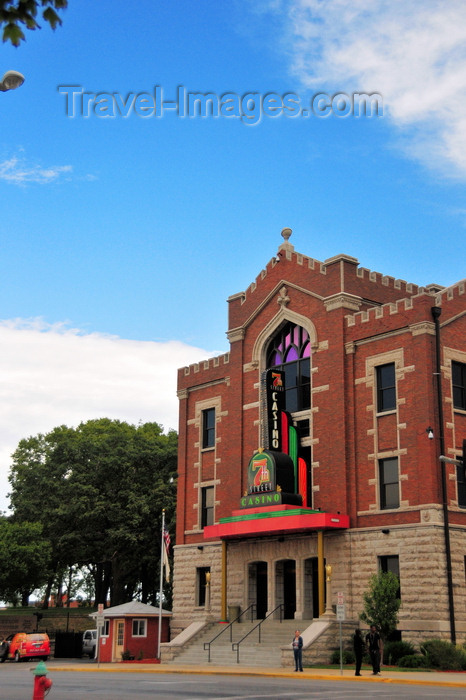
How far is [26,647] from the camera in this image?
46938 millimetres

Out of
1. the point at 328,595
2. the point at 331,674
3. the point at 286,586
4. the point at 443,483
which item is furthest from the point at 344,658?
the point at 443,483

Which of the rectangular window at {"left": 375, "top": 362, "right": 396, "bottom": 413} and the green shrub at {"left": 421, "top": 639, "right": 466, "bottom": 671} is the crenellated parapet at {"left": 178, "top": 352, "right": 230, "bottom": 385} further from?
the green shrub at {"left": 421, "top": 639, "right": 466, "bottom": 671}

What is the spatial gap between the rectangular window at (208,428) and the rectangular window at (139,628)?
394 inches

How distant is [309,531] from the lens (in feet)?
128

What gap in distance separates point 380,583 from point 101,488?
34595 mm

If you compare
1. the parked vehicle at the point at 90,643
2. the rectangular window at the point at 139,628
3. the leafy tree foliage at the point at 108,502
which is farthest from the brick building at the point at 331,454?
the leafy tree foliage at the point at 108,502

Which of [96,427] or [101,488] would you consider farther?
[96,427]

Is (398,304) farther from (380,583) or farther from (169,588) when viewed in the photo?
(169,588)

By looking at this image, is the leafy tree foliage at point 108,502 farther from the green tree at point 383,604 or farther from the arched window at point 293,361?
the green tree at point 383,604

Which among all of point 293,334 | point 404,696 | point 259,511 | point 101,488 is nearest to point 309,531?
point 259,511

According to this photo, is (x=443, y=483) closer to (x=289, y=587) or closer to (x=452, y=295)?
(x=452, y=295)

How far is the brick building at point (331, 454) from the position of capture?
35.7 metres

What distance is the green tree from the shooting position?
1337 inches

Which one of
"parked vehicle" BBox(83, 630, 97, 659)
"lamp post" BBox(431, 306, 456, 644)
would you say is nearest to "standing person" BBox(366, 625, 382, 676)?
"lamp post" BBox(431, 306, 456, 644)
